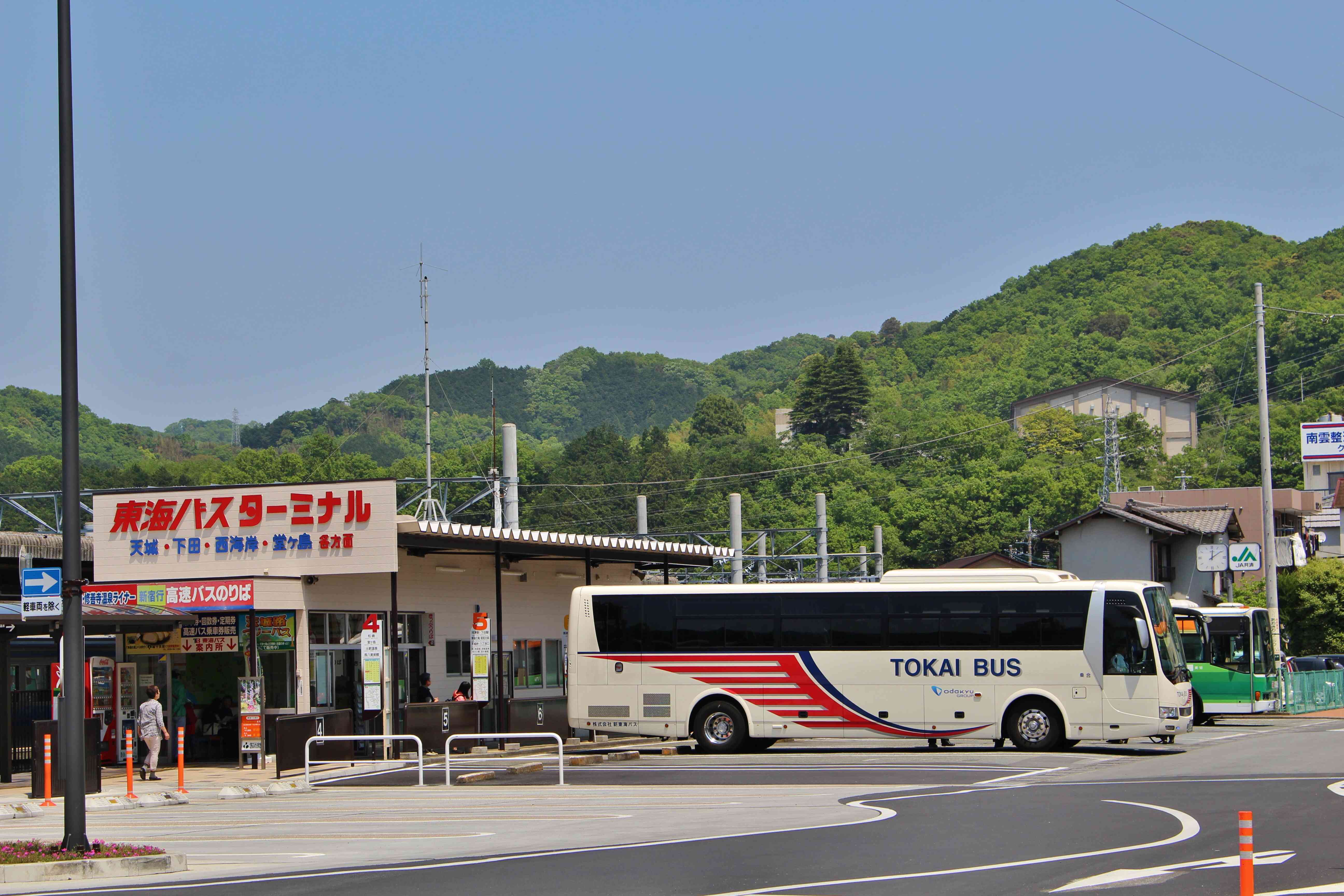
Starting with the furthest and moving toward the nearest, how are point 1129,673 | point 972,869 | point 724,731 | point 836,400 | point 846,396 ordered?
point 836,400 < point 846,396 < point 724,731 < point 1129,673 < point 972,869

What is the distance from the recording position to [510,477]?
4138cm

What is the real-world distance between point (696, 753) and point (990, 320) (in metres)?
130

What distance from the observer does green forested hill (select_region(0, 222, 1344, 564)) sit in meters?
106

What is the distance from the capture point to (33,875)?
41.5 feet

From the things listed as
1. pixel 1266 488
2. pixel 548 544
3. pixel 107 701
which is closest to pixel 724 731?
pixel 548 544

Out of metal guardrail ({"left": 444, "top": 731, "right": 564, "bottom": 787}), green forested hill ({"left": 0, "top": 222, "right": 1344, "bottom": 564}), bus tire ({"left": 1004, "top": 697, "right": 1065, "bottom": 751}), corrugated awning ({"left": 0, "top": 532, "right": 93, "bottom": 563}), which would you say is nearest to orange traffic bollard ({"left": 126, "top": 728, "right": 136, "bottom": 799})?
metal guardrail ({"left": 444, "top": 731, "right": 564, "bottom": 787})

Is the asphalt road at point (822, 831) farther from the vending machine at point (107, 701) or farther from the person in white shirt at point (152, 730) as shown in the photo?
Answer: the vending machine at point (107, 701)

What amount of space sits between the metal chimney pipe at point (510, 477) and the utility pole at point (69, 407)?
26.9 metres

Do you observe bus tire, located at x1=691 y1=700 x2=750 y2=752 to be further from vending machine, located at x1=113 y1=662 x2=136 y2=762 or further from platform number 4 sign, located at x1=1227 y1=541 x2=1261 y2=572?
platform number 4 sign, located at x1=1227 y1=541 x2=1261 y2=572

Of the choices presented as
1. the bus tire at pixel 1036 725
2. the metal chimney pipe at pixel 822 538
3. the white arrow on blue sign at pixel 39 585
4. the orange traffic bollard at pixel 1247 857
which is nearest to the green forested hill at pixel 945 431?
the metal chimney pipe at pixel 822 538

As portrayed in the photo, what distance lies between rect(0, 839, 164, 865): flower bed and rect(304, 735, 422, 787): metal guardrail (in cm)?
687

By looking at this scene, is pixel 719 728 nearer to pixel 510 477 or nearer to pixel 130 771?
pixel 130 771

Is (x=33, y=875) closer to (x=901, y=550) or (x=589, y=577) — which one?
(x=589, y=577)

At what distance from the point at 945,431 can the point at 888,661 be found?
3738 inches
